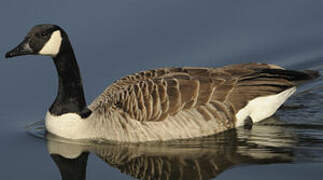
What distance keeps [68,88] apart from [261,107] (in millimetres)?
2854

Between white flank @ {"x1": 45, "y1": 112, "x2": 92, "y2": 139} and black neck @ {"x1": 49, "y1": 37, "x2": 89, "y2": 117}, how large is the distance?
8 centimetres

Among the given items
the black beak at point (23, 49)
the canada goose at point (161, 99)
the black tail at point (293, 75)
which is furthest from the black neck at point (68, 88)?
the black tail at point (293, 75)

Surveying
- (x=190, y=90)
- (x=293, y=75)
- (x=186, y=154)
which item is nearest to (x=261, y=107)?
(x=293, y=75)

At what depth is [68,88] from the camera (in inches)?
379

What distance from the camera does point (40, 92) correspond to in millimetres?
10945

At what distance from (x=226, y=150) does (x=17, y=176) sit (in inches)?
113

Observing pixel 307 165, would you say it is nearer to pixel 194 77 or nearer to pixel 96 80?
pixel 194 77

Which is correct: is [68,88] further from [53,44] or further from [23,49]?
[23,49]

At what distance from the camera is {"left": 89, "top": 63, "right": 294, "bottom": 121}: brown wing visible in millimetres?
9234

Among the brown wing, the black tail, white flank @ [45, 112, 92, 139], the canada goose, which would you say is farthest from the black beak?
the black tail

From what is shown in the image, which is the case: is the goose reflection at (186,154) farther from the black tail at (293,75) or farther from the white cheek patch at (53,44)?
the white cheek patch at (53,44)

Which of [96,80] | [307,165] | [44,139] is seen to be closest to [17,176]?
[44,139]

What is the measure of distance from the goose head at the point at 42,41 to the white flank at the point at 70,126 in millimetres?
994

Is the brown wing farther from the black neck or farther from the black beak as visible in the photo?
the black beak
